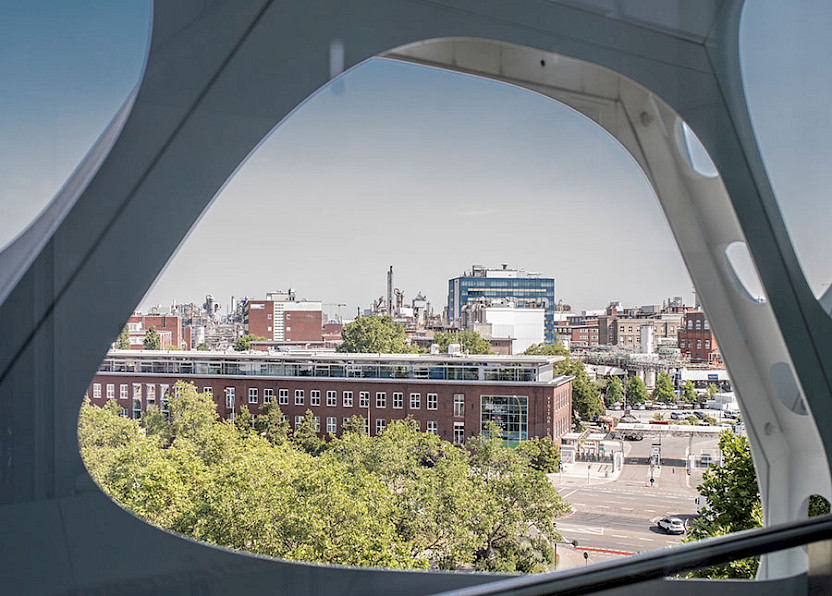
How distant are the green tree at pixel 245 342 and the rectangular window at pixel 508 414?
2.43 feet

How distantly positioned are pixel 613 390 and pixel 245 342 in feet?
4.36

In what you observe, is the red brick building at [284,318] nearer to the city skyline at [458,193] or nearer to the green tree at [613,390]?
the city skyline at [458,193]

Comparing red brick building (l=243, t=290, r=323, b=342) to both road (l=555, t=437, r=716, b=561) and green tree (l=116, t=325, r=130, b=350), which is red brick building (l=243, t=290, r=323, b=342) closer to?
green tree (l=116, t=325, r=130, b=350)

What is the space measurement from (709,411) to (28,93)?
245 centimetres

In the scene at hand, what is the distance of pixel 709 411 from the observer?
7.83 ft

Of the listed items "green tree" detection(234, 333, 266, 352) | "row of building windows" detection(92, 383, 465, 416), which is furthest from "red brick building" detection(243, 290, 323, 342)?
"row of building windows" detection(92, 383, 465, 416)

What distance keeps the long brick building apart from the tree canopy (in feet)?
0.14

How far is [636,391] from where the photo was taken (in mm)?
2264

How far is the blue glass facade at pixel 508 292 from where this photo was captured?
1.98 meters

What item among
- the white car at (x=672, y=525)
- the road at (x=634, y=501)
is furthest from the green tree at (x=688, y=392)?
the white car at (x=672, y=525)

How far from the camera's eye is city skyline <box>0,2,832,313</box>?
176 cm

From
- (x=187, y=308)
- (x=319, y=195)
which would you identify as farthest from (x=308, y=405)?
(x=319, y=195)

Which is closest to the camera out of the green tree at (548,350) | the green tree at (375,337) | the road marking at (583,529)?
the green tree at (375,337)

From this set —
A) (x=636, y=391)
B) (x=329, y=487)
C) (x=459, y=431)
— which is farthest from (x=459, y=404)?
(x=636, y=391)
